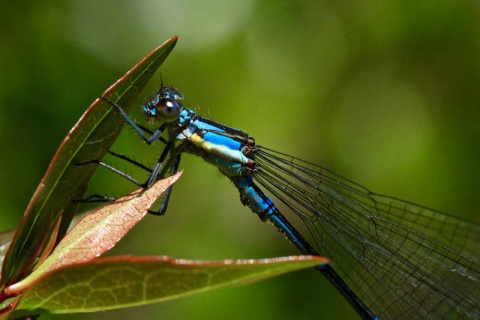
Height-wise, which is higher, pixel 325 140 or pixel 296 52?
pixel 296 52

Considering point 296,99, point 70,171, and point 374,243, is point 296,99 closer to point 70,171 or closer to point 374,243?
point 374,243

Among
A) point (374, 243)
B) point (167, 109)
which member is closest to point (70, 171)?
point (167, 109)

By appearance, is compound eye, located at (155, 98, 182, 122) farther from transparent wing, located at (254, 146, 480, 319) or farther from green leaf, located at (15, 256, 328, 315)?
green leaf, located at (15, 256, 328, 315)

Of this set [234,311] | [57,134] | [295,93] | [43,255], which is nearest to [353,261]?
[234,311]

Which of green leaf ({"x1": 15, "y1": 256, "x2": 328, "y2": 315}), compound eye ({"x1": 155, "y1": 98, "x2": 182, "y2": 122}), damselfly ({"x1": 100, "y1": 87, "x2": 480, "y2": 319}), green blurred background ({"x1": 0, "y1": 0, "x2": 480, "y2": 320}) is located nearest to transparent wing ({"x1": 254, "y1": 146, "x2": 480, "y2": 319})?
damselfly ({"x1": 100, "y1": 87, "x2": 480, "y2": 319})

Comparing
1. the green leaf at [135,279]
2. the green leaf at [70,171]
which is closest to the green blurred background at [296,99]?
the green leaf at [70,171]

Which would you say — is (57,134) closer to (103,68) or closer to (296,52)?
(103,68)
